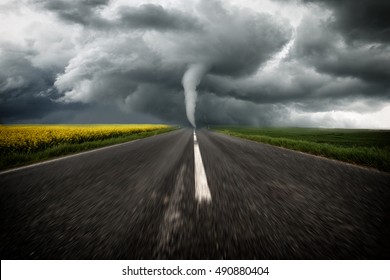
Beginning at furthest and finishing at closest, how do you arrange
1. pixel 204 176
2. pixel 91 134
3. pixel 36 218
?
pixel 91 134
pixel 204 176
pixel 36 218

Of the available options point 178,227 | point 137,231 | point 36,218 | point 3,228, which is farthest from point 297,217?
point 3,228

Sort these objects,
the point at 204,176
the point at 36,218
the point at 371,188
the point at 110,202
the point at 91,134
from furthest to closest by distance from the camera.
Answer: the point at 91,134, the point at 204,176, the point at 371,188, the point at 110,202, the point at 36,218

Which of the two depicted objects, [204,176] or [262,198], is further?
[204,176]

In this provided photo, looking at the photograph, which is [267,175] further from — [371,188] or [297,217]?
[297,217]

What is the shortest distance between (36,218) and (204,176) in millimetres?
2900

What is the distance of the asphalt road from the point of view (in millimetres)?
1606

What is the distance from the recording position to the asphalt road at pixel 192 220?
5.27 ft

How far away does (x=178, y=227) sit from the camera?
199cm

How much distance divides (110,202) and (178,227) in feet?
4.32

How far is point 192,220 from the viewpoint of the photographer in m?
2.15
